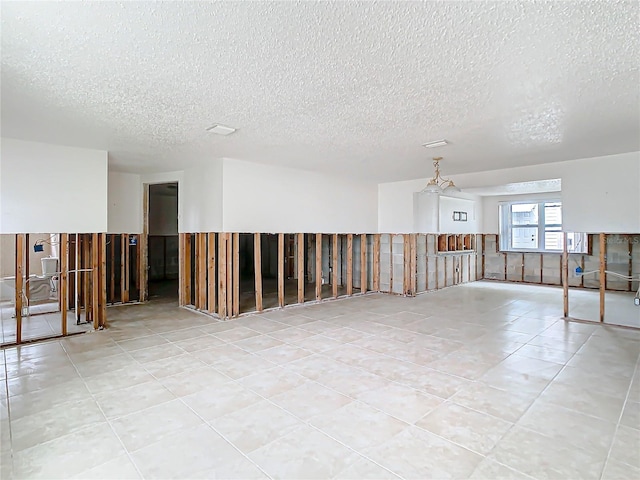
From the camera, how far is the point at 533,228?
35.1 ft

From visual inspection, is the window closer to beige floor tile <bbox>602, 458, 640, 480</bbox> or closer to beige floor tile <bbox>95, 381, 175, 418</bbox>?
beige floor tile <bbox>602, 458, 640, 480</bbox>

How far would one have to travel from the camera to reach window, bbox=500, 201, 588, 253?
10.3 meters

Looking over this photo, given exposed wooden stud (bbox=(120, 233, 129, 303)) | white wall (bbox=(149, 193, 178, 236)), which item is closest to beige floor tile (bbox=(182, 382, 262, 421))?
exposed wooden stud (bbox=(120, 233, 129, 303))

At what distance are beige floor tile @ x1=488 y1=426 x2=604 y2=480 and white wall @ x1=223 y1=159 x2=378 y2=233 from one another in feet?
14.9

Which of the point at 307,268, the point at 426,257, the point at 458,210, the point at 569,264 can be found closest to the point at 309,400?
the point at 426,257

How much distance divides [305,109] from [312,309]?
4.11 meters

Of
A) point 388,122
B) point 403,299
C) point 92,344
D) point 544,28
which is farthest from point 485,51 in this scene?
point 403,299

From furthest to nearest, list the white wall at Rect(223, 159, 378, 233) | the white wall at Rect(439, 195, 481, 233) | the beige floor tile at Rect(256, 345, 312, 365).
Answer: the white wall at Rect(439, 195, 481, 233)
the white wall at Rect(223, 159, 378, 233)
the beige floor tile at Rect(256, 345, 312, 365)

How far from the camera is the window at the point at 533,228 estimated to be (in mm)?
10297

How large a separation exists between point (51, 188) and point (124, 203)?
229 centimetres

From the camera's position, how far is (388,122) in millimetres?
3682

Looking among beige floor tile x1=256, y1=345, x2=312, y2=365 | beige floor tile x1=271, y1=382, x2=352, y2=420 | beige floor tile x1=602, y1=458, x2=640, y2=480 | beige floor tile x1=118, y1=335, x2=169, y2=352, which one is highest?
beige floor tile x1=118, y1=335, x2=169, y2=352

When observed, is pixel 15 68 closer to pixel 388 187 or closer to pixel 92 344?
pixel 92 344

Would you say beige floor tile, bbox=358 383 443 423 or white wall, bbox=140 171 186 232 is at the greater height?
white wall, bbox=140 171 186 232
